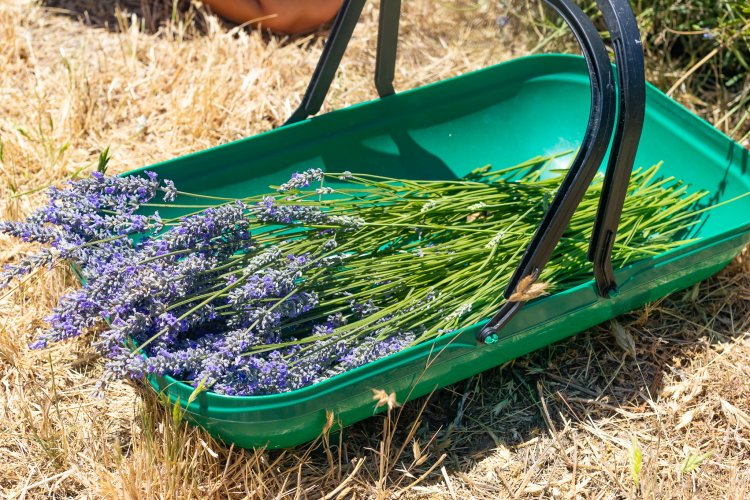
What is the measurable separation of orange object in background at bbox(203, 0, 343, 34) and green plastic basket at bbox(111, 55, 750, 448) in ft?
2.40

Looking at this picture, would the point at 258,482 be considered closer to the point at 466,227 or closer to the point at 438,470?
the point at 438,470

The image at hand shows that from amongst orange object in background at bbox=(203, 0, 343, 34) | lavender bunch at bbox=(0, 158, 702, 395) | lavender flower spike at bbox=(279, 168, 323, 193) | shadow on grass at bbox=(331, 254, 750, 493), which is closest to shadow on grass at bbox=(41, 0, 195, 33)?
orange object in background at bbox=(203, 0, 343, 34)

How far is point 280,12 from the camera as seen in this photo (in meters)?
2.49

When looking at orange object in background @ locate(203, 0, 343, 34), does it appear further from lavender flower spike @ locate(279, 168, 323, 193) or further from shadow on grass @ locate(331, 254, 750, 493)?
shadow on grass @ locate(331, 254, 750, 493)

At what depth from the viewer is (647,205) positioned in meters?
1.74

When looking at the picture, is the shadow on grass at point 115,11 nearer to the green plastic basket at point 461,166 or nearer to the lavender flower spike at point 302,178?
the green plastic basket at point 461,166

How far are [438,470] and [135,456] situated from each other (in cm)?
55

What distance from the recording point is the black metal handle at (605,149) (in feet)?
4.04

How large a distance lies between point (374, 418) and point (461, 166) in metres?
0.75

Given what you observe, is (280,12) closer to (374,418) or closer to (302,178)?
(302,178)

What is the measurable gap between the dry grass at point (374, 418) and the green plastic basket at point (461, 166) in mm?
106

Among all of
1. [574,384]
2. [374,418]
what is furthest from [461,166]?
[374,418]

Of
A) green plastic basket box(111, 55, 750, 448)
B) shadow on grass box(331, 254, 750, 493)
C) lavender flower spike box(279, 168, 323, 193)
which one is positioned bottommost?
shadow on grass box(331, 254, 750, 493)

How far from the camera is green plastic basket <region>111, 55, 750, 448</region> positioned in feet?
4.21
